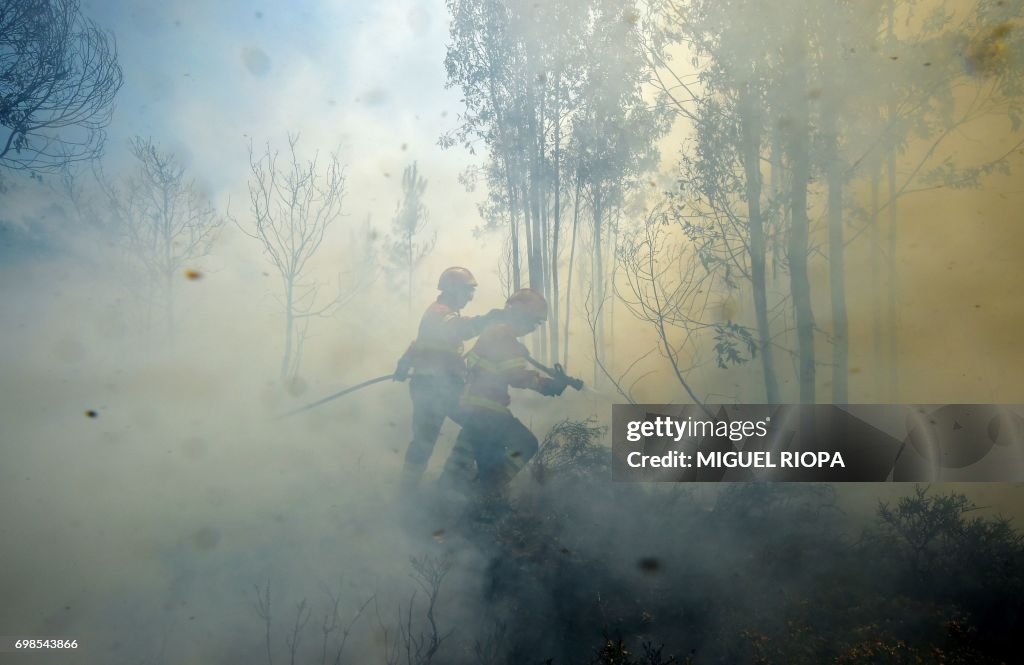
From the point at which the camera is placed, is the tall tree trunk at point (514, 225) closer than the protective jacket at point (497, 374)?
No

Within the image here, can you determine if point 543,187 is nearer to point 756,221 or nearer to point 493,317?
point 493,317

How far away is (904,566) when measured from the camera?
12.7 ft

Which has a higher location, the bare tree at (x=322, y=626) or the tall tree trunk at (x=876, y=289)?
the tall tree trunk at (x=876, y=289)

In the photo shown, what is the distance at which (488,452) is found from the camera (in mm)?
4402

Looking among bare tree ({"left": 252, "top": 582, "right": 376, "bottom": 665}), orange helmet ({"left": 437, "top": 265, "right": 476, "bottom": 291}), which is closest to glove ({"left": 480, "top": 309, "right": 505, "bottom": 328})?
orange helmet ({"left": 437, "top": 265, "right": 476, "bottom": 291})

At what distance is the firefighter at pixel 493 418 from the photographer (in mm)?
4355

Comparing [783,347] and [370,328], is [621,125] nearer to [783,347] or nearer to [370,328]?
[783,347]

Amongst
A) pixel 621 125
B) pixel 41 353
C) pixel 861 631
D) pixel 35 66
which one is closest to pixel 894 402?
pixel 861 631

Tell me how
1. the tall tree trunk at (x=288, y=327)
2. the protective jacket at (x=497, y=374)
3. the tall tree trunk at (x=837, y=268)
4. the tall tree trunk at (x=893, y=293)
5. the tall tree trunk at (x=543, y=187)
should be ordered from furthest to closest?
the tall tree trunk at (x=288, y=327)
the tall tree trunk at (x=543, y=187)
the tall tree trunk at (x=837, y=268)
the tall tree trunk at (x=893, y=293)
the protective jacket at (x=497, y=374)

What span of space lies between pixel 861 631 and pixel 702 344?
2.12m

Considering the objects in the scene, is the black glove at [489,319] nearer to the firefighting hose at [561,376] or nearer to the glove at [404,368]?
the firefighting hose at [561,376]

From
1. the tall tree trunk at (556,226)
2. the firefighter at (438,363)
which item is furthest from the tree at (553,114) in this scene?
the firefighter at (438,363)

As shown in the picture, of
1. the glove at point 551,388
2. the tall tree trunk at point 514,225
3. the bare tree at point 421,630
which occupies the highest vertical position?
the tall tree trunk at point 514,225

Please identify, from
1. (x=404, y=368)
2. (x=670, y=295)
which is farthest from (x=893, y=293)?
(x=404, y=368)
